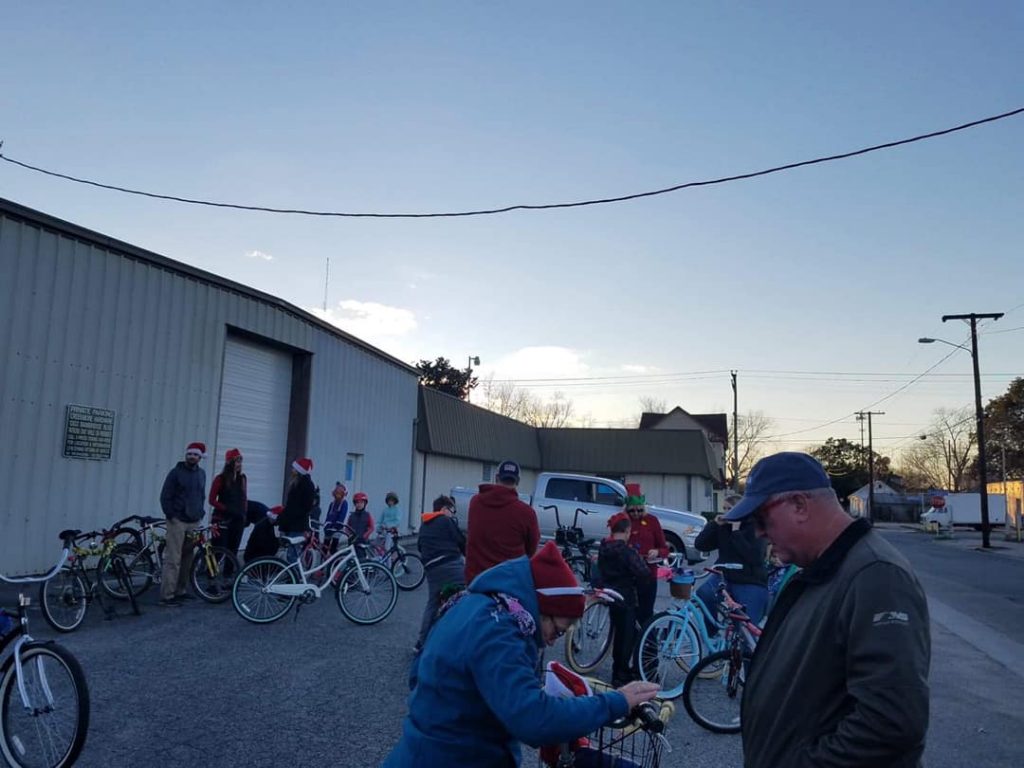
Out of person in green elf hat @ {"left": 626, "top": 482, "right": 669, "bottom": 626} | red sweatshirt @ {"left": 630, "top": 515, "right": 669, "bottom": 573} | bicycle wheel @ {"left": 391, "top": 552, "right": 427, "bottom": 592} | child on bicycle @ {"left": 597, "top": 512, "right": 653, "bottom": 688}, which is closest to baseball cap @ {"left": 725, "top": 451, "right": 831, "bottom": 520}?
child on bicycle @ {"left": 597, "top": 512, "right": 653, "bottom": 688}

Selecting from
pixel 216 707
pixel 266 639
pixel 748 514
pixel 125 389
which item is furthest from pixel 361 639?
pixel 748 514

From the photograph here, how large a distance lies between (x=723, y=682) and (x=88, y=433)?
9652 millimetres

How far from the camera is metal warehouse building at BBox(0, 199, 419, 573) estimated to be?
35.2 ft

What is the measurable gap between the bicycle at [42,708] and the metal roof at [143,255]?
776 centimetres

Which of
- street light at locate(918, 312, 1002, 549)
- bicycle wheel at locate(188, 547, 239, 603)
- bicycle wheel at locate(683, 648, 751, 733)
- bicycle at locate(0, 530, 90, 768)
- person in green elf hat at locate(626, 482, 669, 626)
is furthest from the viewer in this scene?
street light at locate(918, 312, 1002, 549)

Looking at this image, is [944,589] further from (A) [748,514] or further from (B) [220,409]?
(A) [748,514]

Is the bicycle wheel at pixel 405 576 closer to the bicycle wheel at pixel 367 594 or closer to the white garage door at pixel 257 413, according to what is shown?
the bicycle wheel at pixel 367 594

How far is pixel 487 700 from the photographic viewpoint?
2.44m

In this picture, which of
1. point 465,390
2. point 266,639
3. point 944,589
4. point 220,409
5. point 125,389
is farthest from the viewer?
point 465,390

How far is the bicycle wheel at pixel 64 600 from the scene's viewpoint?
880 centimetres

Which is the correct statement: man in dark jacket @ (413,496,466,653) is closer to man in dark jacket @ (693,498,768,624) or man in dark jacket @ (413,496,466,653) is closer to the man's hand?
man in dark jacket @ (693,498,768,624)

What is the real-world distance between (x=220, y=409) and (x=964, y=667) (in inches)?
494

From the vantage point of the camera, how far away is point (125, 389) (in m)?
12.6

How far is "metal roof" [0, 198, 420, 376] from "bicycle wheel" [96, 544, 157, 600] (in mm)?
4570
